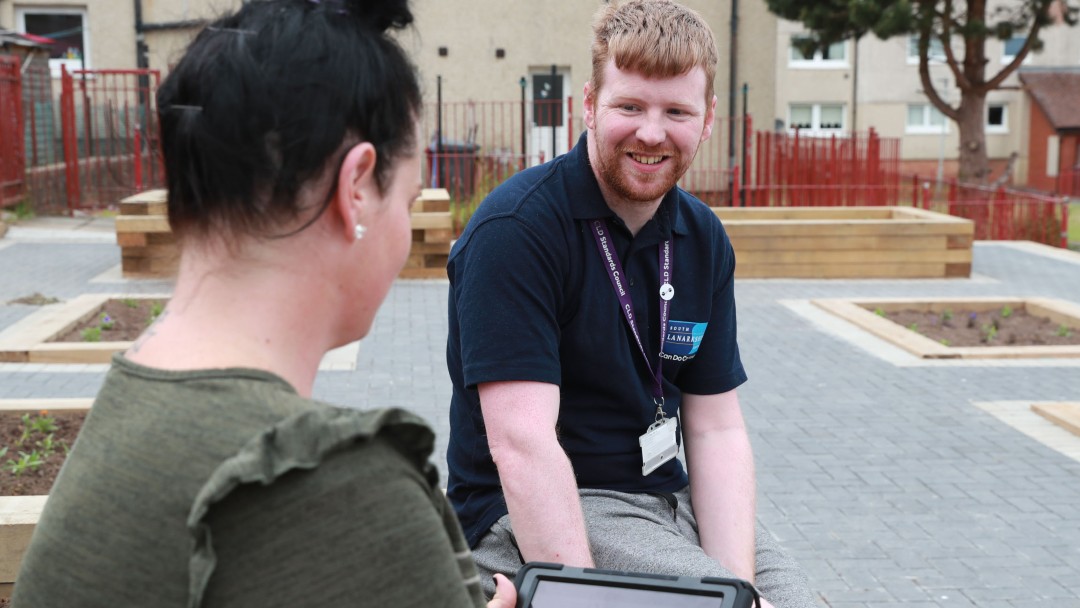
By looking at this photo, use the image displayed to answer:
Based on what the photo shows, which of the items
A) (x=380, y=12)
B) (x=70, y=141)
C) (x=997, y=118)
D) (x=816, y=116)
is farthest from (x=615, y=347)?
(x=997, y=118)

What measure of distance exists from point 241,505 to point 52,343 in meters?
7.92

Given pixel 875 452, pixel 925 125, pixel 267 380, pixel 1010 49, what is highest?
pixel 1010 49

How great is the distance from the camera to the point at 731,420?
9.82 feet

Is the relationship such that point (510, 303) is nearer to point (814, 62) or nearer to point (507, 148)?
point (507, 148)

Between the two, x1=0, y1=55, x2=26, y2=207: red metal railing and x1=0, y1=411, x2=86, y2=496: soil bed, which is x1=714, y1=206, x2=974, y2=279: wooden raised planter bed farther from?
x1=0, y1=55, x2=26, y2=207: red metal railing

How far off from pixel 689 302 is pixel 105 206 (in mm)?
17481

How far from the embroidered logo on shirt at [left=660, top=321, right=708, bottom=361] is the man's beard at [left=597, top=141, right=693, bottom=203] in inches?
11.2

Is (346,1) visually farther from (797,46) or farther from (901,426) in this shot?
(797,46)

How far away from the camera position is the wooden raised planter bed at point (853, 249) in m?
13.5

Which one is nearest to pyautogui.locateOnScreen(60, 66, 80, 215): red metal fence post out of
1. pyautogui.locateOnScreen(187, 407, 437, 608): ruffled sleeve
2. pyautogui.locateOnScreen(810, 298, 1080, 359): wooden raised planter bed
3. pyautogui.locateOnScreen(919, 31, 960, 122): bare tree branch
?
pyautogui.locateOnScreen(810, 298, 1080, 359): wooden raised planter bed

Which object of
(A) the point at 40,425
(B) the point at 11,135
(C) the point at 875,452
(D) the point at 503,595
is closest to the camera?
(D) the point at 503,595

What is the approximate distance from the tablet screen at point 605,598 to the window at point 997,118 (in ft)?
151

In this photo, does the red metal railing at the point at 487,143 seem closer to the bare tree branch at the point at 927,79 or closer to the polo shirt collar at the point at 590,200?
the polo shirt collar at the point at 590,200

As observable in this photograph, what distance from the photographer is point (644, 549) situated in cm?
262
